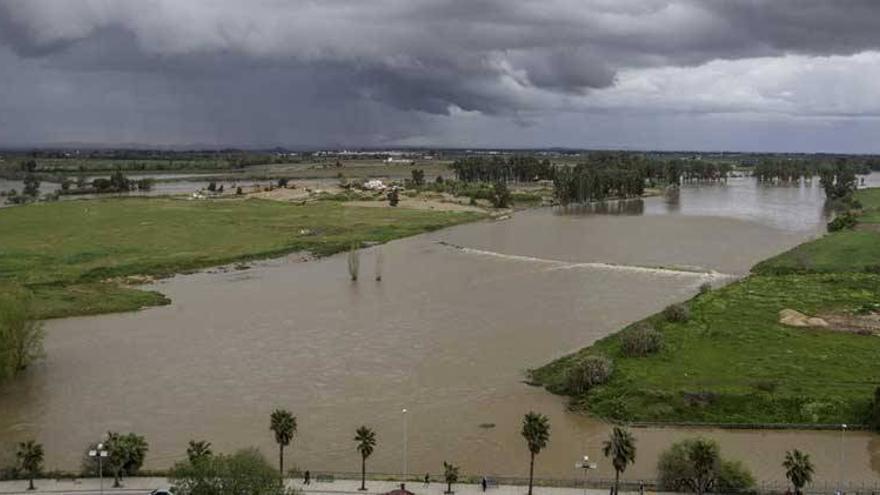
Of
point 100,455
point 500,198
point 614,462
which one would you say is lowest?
point 614,462

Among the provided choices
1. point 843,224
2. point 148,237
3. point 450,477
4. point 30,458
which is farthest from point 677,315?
point 148,237

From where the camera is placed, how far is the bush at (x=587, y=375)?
43625mm

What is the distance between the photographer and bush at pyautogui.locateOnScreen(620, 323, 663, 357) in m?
48.4

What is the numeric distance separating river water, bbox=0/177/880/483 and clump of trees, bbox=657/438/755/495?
2.65 meters

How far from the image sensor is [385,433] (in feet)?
128

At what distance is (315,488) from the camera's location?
31.7 m

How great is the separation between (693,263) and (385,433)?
5406 cm

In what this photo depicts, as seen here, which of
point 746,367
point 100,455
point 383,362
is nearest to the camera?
point 100,455

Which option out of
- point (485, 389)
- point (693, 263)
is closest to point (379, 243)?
point (693, 263)

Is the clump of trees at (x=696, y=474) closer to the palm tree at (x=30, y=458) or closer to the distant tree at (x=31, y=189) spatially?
the palm tree at (x=30, y=458)

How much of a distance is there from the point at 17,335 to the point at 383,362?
19977 millimetres

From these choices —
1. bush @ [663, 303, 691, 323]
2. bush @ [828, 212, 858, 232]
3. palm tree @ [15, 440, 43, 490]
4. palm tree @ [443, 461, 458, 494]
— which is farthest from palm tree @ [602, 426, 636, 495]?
bush @ [828, 212, 858, 232]

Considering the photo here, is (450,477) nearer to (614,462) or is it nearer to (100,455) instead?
(614,462)

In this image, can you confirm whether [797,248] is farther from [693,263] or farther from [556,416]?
[556,416]
